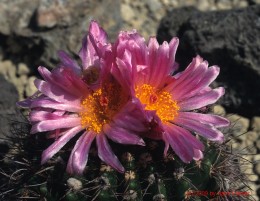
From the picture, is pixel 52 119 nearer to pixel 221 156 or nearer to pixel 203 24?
pixel 221 156

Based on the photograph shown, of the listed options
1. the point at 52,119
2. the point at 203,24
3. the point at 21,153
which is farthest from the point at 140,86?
the point at 203,24

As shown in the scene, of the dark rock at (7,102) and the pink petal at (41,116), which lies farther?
the dark rock at (7,102)

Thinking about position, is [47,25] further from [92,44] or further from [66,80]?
[66,80]

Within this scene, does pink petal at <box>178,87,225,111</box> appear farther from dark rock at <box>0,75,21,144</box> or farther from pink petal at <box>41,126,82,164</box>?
dark rock at <box>0,75,21,144</box>

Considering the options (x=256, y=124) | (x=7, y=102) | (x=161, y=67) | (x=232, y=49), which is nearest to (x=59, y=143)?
(x=161, y=67)

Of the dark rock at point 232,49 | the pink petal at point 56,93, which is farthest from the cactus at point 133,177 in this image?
the dark rock at point 232,49

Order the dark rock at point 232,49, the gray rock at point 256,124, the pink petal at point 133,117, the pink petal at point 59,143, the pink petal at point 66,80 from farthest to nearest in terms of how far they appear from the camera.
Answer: the gray rock at point 256,124
the dark rock at point 232,49
the pink petal at point 66,80
the pink petal at point 59,143
the pink petal at point 133,117

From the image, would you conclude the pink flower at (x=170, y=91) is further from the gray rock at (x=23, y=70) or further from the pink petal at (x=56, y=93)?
the gray rock at (x=23, y=70)
